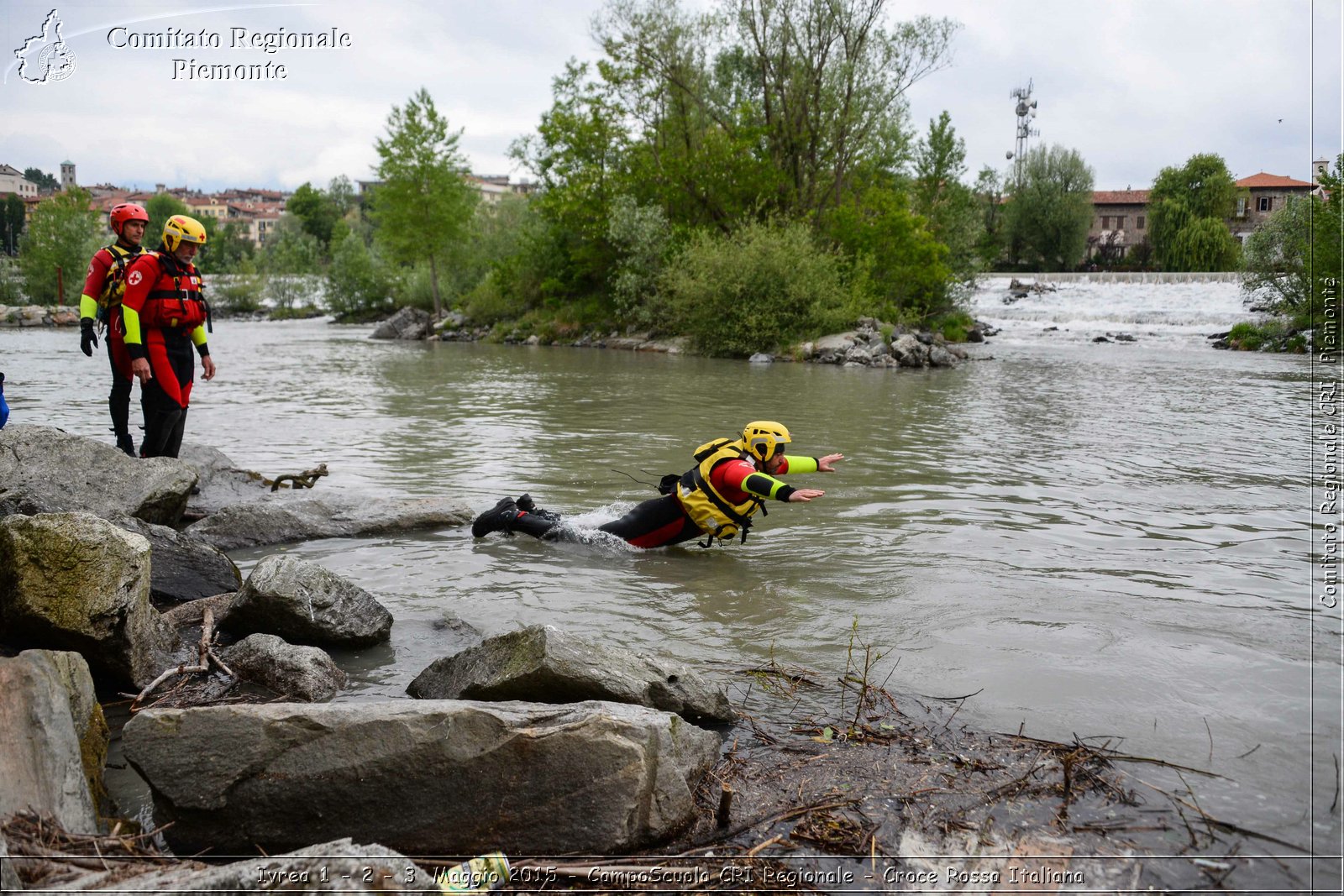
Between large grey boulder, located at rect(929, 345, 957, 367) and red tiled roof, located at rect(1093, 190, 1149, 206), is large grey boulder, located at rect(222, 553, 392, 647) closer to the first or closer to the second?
large grey boulder, located at rect(929, 345, 957, 367)

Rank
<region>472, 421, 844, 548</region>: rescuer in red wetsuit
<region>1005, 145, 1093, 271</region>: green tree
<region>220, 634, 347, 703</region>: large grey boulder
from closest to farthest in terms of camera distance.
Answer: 1. <region>220, 634, 347, 703</region>: large grey boulder
2. <region>472, 421, 844, 548</region>: rescuer in red wetsuit
3. <region>1005, 145, 1093, 271</region>: green tree

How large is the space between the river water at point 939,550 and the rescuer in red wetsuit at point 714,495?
0.27m

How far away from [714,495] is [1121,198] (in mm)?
100248

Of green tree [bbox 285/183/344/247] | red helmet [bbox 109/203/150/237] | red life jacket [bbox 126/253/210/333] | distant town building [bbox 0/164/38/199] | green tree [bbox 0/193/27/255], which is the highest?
green tree [bbox 285/183/344/247]

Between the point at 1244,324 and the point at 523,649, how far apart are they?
131 feet

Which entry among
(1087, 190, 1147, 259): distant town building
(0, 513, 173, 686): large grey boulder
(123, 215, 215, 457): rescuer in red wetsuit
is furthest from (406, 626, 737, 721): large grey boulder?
(1087, 190, 1147, 259): distant town building

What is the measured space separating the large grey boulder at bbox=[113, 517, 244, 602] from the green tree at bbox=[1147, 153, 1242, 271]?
234 feet

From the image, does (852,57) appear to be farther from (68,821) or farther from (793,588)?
(68,821)

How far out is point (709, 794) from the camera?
143 inches

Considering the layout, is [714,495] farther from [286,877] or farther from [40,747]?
[286,877]

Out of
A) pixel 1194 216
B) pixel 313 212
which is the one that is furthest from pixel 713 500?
pixel 313 212

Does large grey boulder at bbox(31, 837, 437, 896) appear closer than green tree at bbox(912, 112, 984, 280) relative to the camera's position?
Yes

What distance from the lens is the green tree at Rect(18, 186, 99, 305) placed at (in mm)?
56500

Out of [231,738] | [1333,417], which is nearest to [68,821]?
[231,738]
